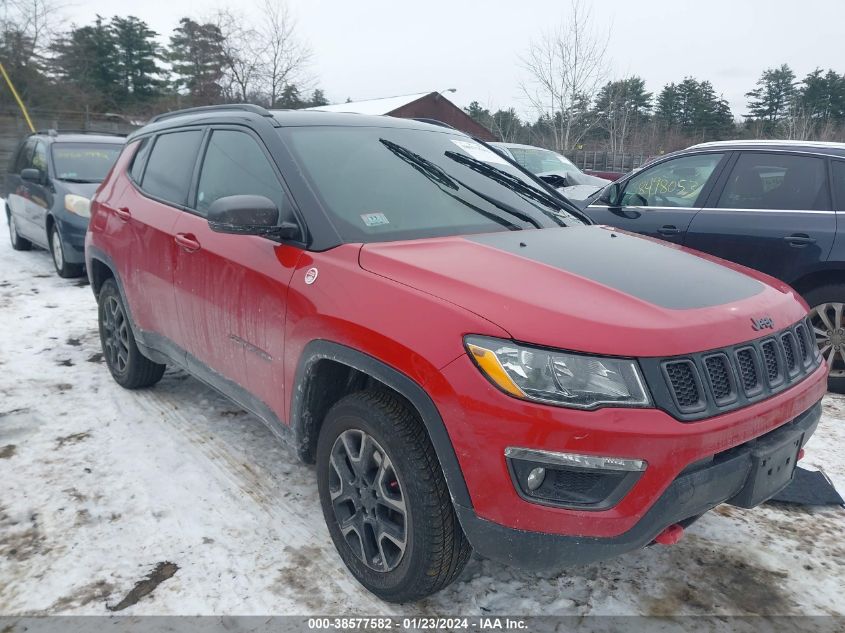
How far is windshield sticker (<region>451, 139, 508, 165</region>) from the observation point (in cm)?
350

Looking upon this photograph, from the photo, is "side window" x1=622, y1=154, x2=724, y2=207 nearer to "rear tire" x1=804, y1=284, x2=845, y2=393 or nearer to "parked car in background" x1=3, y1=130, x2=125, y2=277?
"rear tire" x1=804, y1=284, x2=845, y2=393

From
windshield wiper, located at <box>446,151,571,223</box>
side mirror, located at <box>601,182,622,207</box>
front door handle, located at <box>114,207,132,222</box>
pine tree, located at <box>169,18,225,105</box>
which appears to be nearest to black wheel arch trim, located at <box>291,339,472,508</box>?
windshield wiper, located at <box>446,151,571,223</box>

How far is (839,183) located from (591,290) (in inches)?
132

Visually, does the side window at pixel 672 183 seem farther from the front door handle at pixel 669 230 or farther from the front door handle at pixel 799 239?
the front door handle at pixel 799 239

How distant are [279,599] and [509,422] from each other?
123 centimetres

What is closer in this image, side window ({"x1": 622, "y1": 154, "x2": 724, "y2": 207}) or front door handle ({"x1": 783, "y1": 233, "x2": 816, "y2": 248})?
front door handle ({"x1": 783, "y1": 233, "x2": 816, "y2": 248})

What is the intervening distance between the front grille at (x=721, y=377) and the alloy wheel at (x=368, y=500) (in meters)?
0.91

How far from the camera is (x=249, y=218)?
2518 millimetres

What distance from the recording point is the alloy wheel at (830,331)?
4371 millimetres

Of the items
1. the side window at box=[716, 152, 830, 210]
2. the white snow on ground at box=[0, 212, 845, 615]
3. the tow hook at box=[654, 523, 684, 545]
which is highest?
the side window at box=[716, 152, 830, 210]

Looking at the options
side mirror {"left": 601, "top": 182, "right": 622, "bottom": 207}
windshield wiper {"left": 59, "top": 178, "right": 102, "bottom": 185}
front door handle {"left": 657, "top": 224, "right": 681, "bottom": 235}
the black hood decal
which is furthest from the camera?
windshield wiper {"left": 59, "top": 178, "right": 102, "bottom": 185}

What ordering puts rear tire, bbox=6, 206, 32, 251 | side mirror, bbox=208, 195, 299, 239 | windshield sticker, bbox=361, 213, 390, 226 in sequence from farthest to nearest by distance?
rear tire, bbox=6, 206, 32, 251
windshield sticker, bbox=361, 213, 390, 226
side mirror, bbox=208, 195, 299, 239

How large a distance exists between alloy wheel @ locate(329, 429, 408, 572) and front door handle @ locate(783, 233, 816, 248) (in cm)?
364

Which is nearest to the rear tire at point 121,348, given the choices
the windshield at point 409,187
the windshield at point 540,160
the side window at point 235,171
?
the side window at point 235,171
